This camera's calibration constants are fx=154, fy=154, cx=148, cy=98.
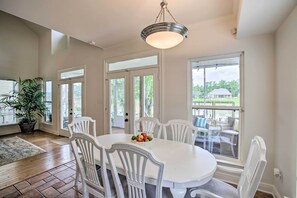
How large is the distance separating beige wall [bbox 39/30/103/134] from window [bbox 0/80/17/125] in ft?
3.37

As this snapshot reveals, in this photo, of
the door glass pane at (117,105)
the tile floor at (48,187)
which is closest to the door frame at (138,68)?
the door glass pane at (117,105)

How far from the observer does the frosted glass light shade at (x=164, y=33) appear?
65.2 inches

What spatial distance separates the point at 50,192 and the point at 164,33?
2.71 metres

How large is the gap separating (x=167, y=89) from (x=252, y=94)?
146 cm

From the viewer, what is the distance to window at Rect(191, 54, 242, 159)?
262 cm

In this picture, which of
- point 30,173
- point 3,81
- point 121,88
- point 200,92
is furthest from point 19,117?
point 200,92

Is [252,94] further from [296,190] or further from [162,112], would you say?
[162,112]

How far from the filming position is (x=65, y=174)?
279cm

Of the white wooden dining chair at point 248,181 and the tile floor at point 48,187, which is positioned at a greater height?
the white wooden dining chair at point 248,181

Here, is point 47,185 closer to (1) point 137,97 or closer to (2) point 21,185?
(2) point 21,185

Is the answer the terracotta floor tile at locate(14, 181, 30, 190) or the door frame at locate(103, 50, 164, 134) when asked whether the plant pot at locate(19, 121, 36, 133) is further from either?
the terracotta floor tile at locate(14, 181, 30, 190)

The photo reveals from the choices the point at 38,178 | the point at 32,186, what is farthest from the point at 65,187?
the point at 38,178

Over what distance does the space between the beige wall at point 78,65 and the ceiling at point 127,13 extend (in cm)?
143

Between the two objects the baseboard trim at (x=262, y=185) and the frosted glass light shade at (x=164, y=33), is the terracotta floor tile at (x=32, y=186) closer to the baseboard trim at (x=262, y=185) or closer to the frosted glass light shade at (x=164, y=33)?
the frosted glass light shade at (x=164, y=33)
